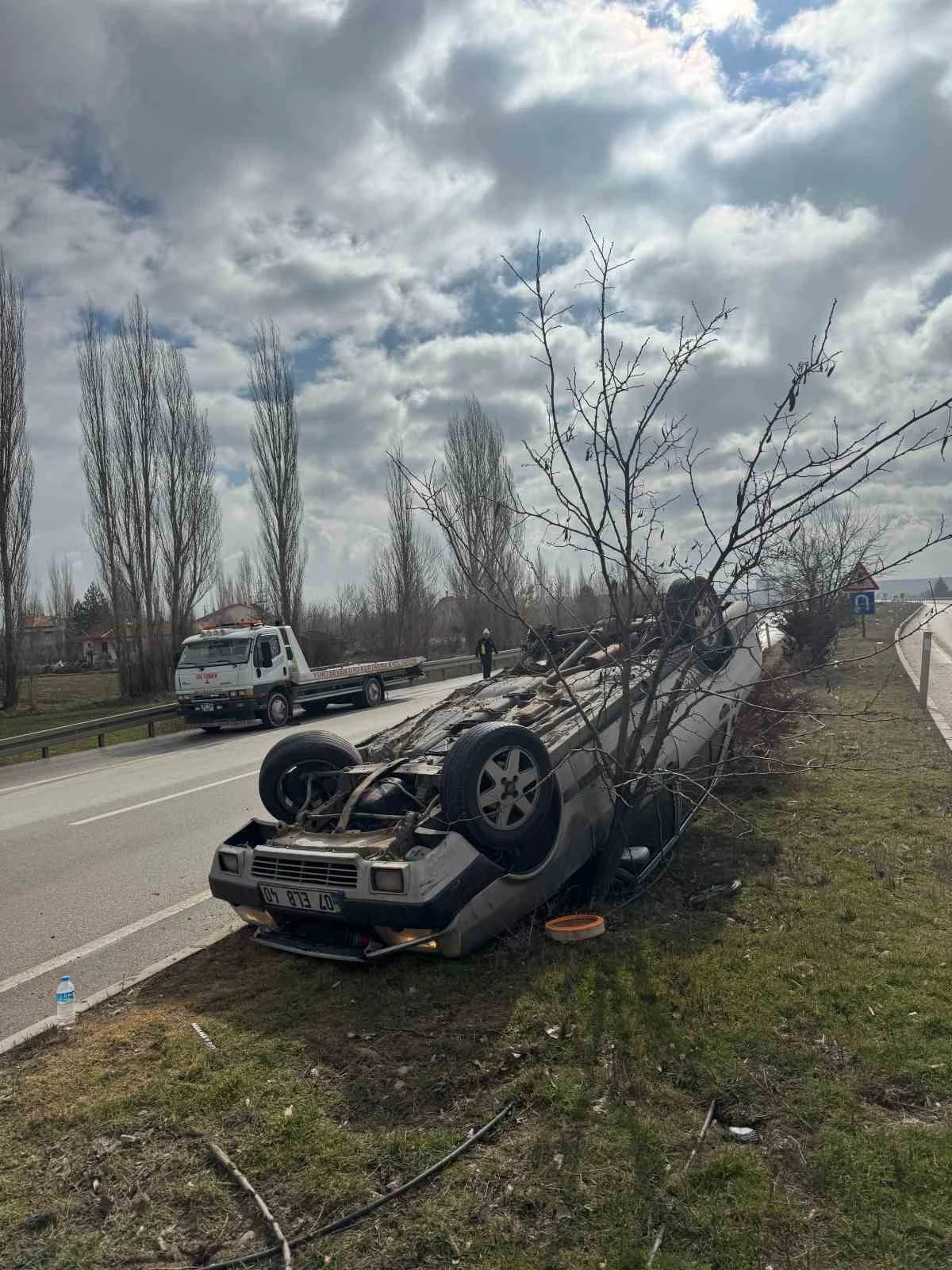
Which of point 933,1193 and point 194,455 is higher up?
point 194,455

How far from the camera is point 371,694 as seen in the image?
21.7 m

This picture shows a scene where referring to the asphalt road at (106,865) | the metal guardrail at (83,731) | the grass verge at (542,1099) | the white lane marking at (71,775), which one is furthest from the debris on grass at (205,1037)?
the metal guardrail at (83,731)

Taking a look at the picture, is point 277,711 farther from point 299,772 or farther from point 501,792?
point 501,792

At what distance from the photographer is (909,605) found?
2384 inches

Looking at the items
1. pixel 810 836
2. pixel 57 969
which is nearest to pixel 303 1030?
pixel 57 969

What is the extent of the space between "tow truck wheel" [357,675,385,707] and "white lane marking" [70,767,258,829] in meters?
8.96

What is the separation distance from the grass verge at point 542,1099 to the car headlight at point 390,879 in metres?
0.52

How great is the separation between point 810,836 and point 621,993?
296 centimetres

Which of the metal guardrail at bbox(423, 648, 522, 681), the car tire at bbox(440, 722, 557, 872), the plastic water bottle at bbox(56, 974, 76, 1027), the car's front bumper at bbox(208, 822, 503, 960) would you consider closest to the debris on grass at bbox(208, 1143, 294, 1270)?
the car's front bumper at bbox(208, 822, 503, 960)

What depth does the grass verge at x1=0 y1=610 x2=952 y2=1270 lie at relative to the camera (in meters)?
2.59

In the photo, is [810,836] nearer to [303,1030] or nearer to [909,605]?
[303,1030]

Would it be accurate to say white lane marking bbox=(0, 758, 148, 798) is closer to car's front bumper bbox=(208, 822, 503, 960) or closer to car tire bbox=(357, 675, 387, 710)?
car tire bbox=(357, 675, 387, 710)

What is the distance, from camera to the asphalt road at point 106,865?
205 inches

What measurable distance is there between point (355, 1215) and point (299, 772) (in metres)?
3.21
